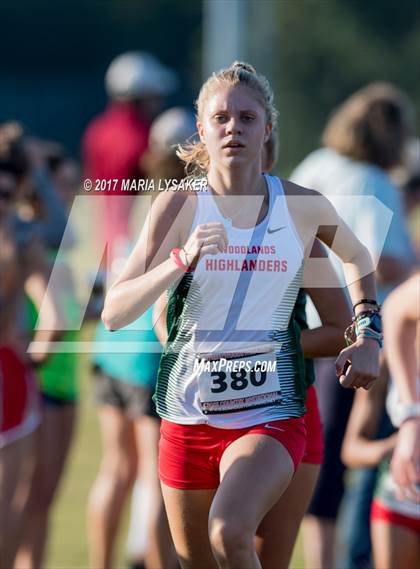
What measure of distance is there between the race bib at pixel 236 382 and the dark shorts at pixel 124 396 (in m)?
1.93

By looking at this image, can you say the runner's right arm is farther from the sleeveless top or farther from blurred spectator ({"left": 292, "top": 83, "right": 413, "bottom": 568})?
blurred spectator ({"left": 292, "top": 83, "right": 413, "bottom": 568})

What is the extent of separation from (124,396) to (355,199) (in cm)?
127

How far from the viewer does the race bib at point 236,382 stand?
3256 mm

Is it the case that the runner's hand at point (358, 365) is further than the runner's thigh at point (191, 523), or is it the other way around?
the runner's thigh at point (191, 523)

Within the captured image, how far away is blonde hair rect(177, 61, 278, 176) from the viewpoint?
3238mm

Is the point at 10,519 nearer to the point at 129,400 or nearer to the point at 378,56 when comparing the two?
the point at 129,400

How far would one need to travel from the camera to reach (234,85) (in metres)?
3.22

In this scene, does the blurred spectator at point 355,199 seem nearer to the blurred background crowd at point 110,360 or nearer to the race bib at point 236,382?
the blurred background crowd at point 110,360

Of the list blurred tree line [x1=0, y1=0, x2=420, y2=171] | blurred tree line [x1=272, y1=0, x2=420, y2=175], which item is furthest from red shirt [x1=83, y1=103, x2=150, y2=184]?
blurred tree line [x1=272, y1=0, x2=420, y2=175]

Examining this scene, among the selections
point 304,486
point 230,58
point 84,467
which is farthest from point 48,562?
point 230,58

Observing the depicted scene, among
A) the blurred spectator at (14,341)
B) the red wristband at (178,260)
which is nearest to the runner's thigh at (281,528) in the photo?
the red wristband at (178,260)

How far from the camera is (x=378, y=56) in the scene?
23078 millimetres

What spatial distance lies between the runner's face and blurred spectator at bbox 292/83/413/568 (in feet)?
5.03

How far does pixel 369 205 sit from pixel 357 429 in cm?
90
